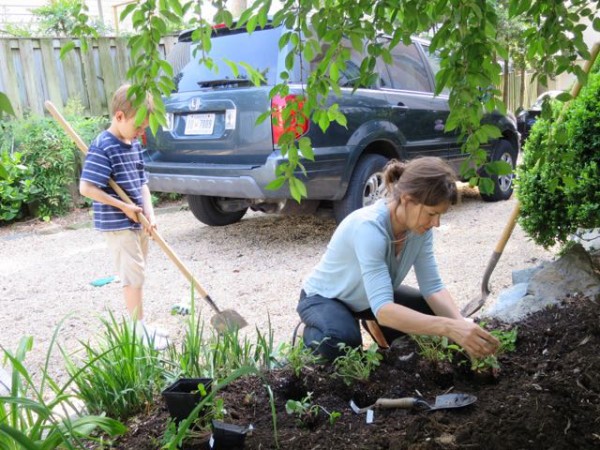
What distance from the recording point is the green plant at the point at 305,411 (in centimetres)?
223

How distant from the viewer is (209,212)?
6777 mm

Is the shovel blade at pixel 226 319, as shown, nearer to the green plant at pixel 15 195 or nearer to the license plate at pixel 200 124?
the license plate at pixel 200 124

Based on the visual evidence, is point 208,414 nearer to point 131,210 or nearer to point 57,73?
point 131,210

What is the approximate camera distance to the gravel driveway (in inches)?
172

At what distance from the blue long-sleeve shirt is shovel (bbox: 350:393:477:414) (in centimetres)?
40

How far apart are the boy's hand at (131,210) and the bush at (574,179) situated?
2.32 metres

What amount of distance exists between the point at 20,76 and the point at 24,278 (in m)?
4.00

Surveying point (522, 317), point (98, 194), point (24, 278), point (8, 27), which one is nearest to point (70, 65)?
point (8, 27)

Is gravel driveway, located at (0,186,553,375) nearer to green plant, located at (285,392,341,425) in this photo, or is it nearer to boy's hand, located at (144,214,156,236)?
boy's hand, located at (144,214,156,236)

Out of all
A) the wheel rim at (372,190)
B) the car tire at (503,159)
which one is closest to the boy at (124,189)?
the wheel rim at (372,190)

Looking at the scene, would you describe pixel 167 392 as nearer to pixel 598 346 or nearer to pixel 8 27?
pixel 598 346

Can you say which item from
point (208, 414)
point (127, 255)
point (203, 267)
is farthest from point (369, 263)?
point (203, 267)

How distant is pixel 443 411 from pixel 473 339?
29 cm

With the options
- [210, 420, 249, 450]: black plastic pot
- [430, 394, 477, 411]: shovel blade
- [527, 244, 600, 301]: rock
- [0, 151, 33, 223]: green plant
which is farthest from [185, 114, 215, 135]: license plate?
[210, 420, 249, 450]: black plastic pot
